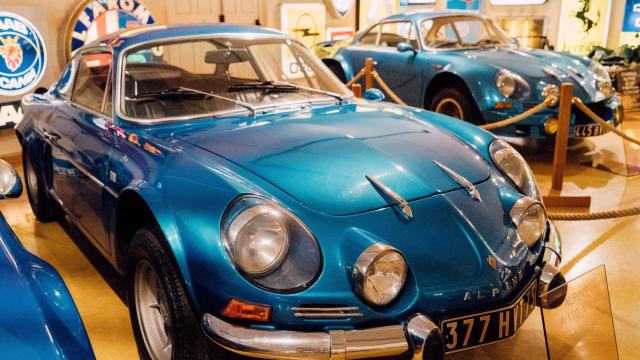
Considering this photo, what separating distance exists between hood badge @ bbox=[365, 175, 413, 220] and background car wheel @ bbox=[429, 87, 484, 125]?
132 inches

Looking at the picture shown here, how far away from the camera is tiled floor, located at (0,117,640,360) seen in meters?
2.21

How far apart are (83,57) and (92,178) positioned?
1.06 meters

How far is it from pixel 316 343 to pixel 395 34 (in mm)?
5027

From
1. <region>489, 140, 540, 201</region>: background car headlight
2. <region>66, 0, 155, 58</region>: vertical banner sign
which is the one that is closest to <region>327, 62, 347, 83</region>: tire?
<region>66, 0, 155, 58</region>: vertical banner sign

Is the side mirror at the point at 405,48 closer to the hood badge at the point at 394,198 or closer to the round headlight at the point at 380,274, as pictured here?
the hood badge at the point at 394,198

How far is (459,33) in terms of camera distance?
18.5 ft

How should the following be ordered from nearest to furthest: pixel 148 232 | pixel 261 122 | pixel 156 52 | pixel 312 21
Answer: pixel 148 232 → pixel 261 122 → pixel 156 52 → pixel 312 21

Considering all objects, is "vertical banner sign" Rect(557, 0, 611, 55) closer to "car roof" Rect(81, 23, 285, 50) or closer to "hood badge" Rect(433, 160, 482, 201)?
"car roof" Rect(81, 23, 285, 50)

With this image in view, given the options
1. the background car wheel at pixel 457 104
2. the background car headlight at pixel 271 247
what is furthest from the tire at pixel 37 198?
the background car wheel at pixel 457 104

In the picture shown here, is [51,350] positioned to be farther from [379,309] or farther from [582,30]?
[582,30]

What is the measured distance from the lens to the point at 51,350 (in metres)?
1.14

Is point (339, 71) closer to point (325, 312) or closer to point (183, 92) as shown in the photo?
point (183, 92)

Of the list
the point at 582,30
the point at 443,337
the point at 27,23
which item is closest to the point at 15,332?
the point at 443,337

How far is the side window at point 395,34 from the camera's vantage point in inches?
226
